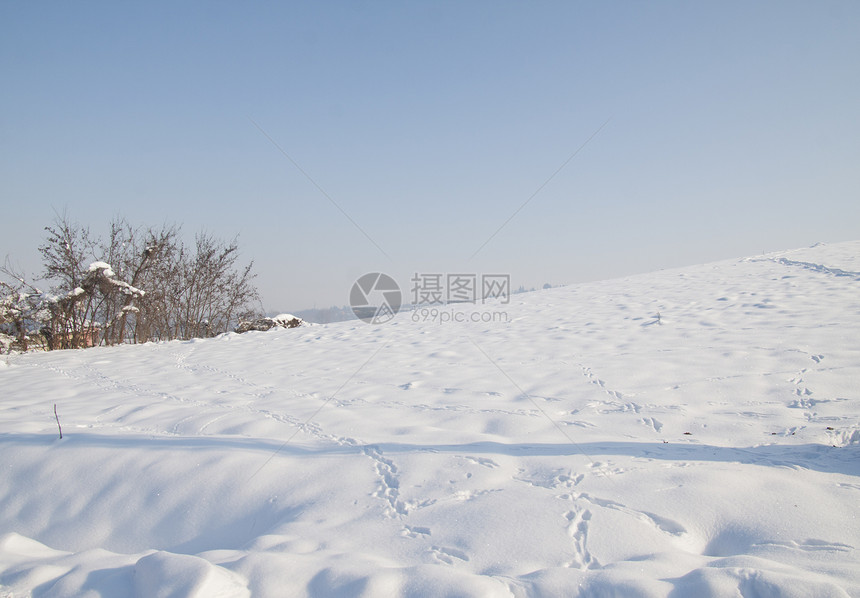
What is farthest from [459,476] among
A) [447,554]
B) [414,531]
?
[447,554]

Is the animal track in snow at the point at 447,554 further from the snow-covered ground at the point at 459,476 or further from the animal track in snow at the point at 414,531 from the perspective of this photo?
the animal track in snow at the point at 414,531

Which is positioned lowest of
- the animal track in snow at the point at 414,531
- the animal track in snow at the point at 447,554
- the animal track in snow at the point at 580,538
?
the animal track in snow at the point at 414,531

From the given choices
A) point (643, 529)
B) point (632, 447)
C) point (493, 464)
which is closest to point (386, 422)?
point (493, 464)

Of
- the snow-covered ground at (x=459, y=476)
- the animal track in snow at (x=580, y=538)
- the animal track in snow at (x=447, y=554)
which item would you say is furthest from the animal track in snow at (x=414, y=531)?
the animal track in snow at (x=580, y=538)

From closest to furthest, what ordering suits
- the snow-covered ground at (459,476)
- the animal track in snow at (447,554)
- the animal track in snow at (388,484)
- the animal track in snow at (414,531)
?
the snow-covered ground at (459,476), the animal track in snow at (447,554), the animal track in snow at (414,531), the animal track in snow at (388,484)

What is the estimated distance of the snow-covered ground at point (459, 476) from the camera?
1.77 meters

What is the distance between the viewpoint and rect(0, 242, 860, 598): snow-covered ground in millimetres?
1769

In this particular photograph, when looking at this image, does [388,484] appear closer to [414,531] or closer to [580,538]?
[414,531]

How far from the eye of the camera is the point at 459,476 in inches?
104

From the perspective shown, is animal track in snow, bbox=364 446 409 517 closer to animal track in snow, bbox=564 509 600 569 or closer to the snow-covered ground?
the snow-covered ground

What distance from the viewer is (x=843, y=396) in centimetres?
353

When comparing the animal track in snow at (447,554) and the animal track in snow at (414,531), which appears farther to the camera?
the animal track in snow at (414,531)

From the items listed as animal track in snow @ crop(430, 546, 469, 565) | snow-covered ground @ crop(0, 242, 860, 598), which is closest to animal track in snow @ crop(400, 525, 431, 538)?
snow-covered ground @ crop(0, 242, 860, 598)

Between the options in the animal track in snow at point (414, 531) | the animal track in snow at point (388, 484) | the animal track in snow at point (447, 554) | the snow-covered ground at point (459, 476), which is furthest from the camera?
the animal track in snow at point (388, 484)
